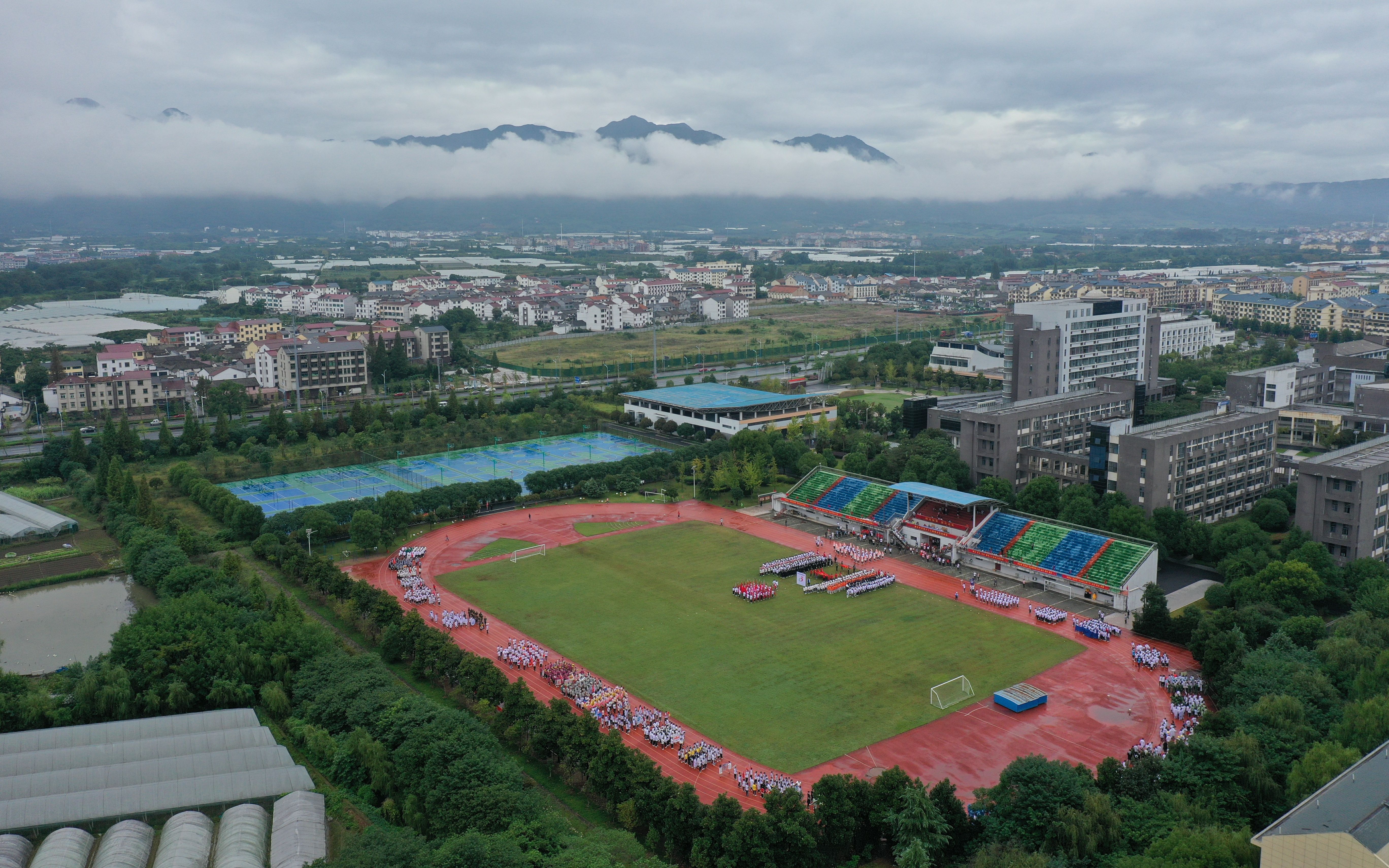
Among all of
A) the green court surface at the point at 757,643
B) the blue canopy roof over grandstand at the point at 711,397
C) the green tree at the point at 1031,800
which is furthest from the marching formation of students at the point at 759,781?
the blue canopy roof over grandstand at the point at 711,397

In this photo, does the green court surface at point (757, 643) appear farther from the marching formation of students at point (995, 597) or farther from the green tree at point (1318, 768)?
the green tree at point (1318, 768)

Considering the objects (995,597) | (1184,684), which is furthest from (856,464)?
(1184,684)

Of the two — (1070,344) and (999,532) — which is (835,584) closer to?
(999,532)

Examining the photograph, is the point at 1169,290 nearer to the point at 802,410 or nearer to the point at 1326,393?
the point at 1326,393

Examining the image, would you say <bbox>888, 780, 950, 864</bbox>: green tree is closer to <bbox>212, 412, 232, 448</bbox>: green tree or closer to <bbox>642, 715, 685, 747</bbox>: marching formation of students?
<bbox>642, 715, 685, 747</bbox>: marching formation of students

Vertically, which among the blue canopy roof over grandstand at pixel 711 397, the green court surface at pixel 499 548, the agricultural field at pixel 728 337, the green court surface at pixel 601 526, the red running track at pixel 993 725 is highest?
the agricultural field at pixel 728 337

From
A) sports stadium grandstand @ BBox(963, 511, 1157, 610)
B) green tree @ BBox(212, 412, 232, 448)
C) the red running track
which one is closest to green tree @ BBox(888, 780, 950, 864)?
the red running track
